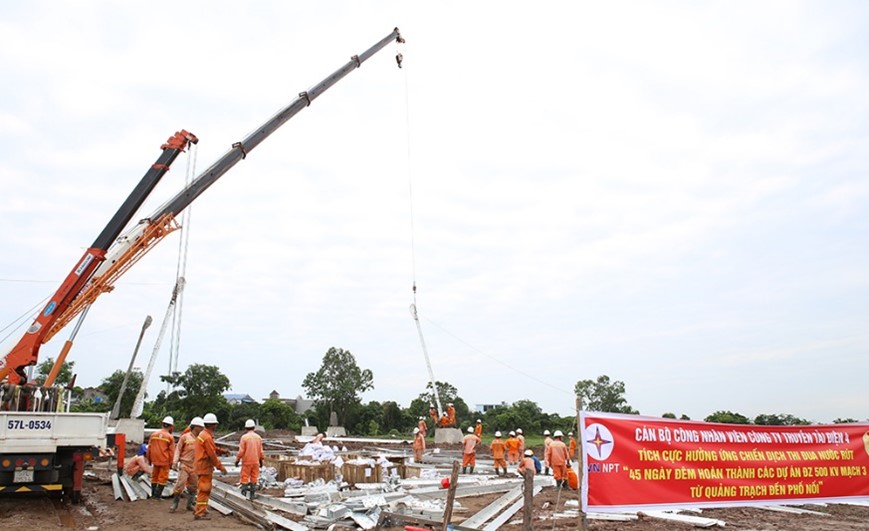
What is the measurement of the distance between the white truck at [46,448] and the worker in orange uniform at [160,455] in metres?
1.00

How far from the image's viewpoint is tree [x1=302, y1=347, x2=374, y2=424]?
59.1m

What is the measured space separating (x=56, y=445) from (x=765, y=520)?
12.6 m

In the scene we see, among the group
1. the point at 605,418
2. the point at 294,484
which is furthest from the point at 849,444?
the point at 294,484

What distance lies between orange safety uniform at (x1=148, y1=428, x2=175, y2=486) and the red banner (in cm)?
886

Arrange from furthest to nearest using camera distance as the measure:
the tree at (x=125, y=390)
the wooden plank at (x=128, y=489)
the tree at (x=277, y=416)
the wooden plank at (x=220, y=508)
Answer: the tree at (x=277, y=416), the tree at (x=125, y=390), the wooden plank at (x=128, y=489), the wooden plank at (x=220, y=508)

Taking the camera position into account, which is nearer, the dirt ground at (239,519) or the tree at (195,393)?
the dirt ground at (239,519)

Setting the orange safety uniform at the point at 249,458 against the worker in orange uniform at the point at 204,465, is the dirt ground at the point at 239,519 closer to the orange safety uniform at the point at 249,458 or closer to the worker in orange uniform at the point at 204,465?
the worker in orange uniform at the point at 204,465

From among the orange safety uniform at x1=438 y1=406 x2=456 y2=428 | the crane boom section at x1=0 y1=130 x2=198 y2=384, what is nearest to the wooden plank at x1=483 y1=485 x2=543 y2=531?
the crane boom section at x1=0 y1=130 x2=198 y2=384

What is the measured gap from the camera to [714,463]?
26.0 feet

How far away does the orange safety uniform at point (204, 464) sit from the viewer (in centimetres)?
1023

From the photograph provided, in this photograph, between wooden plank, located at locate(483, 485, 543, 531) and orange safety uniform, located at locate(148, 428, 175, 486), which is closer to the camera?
wooden plank, located at locate(483, 485, 543, 531)

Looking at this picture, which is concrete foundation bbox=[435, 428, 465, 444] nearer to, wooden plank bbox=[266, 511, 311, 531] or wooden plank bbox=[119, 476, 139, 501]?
wooden plank bbox=[119, 476, 139, 501]

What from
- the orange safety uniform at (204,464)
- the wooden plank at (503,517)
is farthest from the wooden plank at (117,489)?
the wooden plank at (503,517)

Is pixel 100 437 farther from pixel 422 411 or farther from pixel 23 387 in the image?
pixel 422 411
